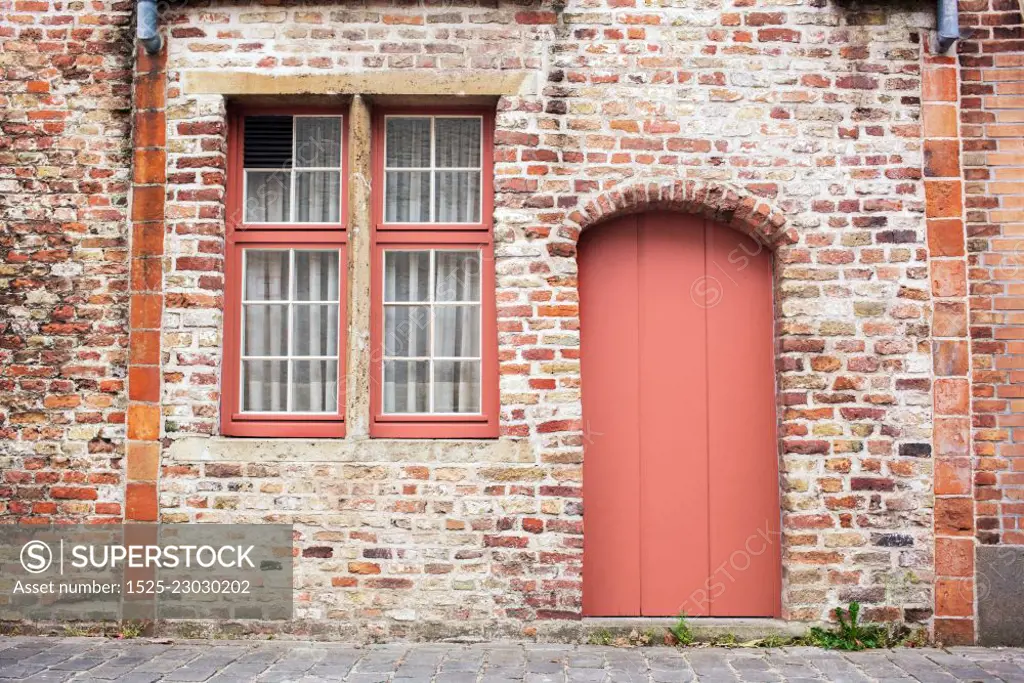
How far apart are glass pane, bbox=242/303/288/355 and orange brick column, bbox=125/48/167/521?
1.65 ft

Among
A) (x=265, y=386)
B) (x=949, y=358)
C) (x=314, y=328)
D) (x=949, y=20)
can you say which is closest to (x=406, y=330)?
(x=314, y=328)

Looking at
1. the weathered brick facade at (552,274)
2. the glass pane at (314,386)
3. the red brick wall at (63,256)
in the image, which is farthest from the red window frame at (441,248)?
the red brick wall at (63,256)

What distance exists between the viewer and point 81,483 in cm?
491

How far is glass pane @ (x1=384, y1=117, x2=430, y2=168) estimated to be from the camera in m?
5.13

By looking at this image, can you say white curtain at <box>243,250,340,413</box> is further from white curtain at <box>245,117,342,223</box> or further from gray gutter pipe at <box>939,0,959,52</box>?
gray gutter pipe at <box>939,0,959,52</box>

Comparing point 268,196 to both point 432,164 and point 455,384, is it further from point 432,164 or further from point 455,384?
point 455,384

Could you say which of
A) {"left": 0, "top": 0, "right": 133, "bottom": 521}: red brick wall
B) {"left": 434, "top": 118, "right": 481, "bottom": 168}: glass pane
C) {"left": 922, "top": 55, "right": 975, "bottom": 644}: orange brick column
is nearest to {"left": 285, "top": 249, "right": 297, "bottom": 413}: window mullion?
{"left": 0, "top": 0, "right": 133, "bottom": 521}: red brick wall

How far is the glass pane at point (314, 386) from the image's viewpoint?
505 centimetres

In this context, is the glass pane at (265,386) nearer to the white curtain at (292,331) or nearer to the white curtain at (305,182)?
the white curtain at (292,331)

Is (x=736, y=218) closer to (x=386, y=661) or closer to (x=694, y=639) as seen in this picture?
(x=694, y=639)

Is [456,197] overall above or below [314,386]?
above

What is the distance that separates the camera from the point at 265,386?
5066mm

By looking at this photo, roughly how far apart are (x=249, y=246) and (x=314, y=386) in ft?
3.14

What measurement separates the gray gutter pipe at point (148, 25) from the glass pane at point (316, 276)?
4.90ft
